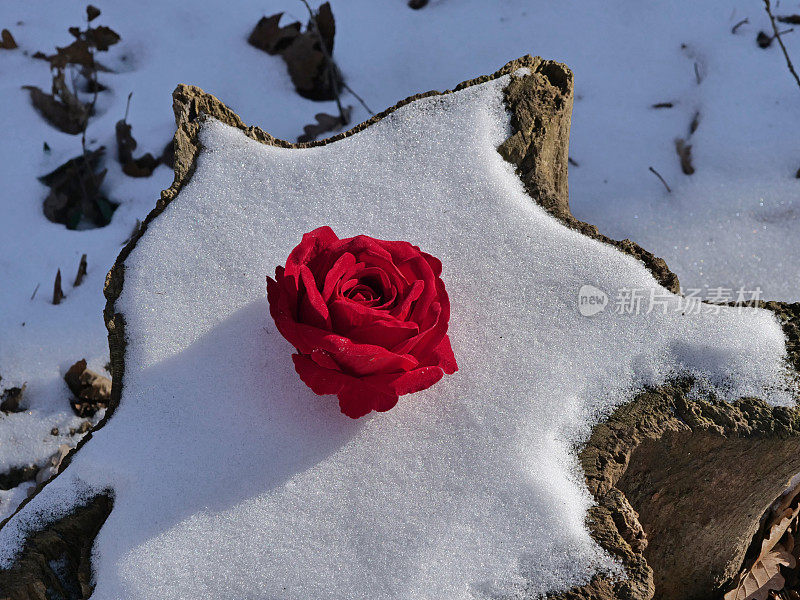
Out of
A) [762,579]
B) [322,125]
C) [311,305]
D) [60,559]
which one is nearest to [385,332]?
[311,305]

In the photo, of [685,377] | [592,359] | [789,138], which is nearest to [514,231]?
[592,359]

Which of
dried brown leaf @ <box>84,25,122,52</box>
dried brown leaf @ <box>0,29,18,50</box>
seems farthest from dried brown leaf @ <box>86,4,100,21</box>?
dried brown leaf @ <box>0,29,18,50</box>

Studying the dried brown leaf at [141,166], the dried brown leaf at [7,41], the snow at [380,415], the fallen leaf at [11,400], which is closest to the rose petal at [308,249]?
the snow at [380,415]

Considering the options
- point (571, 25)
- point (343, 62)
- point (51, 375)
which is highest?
point (571, 25)

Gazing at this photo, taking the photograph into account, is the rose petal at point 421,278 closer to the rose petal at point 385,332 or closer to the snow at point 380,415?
the rose petal at point 385,332

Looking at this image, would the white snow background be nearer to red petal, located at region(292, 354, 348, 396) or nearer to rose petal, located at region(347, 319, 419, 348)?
red petal, located at region(292, 354, 348, 396)

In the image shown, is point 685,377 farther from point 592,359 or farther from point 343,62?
point 343,62
